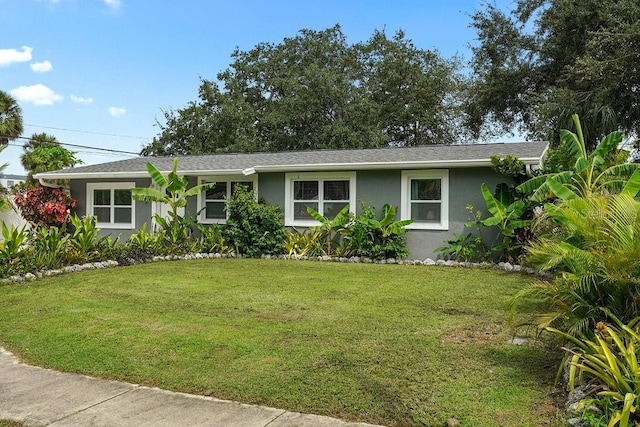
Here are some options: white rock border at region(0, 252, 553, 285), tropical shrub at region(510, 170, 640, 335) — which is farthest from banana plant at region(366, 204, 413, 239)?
tropical shrub at region(510, 170, 640, 335)

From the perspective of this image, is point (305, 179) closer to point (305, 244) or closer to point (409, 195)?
point (305, 244)

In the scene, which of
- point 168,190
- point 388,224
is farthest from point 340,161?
point 168,190

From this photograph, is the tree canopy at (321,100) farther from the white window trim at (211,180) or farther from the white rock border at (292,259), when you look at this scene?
the white rock border at (292,259)

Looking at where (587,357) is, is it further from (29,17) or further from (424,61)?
(424,61)

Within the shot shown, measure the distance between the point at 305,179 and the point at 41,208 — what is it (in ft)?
27.7

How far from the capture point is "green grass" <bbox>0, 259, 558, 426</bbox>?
12.7 feet

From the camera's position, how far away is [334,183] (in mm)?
14672

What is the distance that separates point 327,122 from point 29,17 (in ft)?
56.1

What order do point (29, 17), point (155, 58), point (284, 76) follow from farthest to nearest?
point (284, 76) < point (155, 58) < point (29, 17)

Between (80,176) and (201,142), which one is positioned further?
(201,142)

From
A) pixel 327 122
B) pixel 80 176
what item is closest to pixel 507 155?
pixel 80 176

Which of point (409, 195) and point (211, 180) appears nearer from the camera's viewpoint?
point (409, 195)

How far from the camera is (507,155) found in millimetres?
12555

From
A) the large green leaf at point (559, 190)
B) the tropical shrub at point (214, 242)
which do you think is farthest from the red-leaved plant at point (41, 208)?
the large green leaf at point (559, 190)
